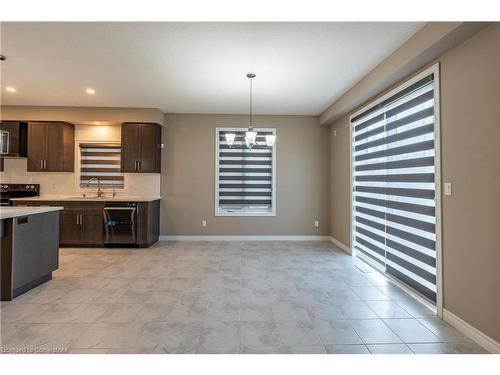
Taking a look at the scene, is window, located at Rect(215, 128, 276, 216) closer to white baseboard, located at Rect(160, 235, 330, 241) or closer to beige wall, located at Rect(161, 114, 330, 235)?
beige wall, located at Rect(161, 114, 330, 235)

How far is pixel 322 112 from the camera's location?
5676mm

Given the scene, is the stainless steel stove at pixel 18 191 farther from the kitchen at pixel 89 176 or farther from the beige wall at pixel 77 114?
the beige wall at pixel 77 114

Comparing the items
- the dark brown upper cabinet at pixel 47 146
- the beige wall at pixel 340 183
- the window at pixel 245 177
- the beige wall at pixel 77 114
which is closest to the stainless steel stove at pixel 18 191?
the dark brown upper cabinet at pixel 47 146

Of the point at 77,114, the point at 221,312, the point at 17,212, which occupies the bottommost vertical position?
the point at 221,312

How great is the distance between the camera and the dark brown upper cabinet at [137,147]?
214 inches

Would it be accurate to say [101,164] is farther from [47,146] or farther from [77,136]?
[47,146]

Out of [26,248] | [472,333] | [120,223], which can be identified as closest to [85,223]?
[120,223]

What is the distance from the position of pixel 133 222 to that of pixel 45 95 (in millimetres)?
2675

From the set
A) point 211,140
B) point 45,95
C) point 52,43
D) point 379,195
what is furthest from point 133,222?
point 379,195

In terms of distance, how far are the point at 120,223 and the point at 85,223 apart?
25.9 inches

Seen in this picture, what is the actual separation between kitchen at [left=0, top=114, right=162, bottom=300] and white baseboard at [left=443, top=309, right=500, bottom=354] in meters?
4.67

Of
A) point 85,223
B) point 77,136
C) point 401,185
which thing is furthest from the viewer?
point 77,136

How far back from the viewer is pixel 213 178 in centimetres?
583

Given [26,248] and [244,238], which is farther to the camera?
[244,238]
